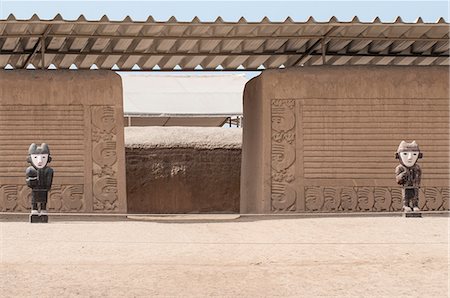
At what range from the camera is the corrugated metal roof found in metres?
10.2

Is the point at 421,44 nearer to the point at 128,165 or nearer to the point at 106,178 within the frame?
the point at 106,178

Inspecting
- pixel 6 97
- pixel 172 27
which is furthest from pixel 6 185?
pixel 172 27

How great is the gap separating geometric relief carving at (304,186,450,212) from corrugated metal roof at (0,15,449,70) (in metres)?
1.83

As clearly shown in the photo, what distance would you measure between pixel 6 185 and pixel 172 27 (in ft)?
9.69

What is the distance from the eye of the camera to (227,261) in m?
6.12

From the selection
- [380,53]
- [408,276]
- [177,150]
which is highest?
[380,53]

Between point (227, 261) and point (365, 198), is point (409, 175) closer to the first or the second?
point (365, 198)

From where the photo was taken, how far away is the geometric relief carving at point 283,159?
10.5m

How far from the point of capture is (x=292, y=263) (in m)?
6.00

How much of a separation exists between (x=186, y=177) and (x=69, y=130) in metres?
5.66

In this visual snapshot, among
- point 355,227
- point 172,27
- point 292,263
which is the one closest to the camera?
point 292,263

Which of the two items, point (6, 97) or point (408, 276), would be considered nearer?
point (408, 276)

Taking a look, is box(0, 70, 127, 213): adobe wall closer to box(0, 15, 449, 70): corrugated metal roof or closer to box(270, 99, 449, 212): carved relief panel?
box(0, 15, 449, 70): corrugated metal roof

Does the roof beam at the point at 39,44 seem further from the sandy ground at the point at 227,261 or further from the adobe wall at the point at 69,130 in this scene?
the sandy ground at the point at 227,261
